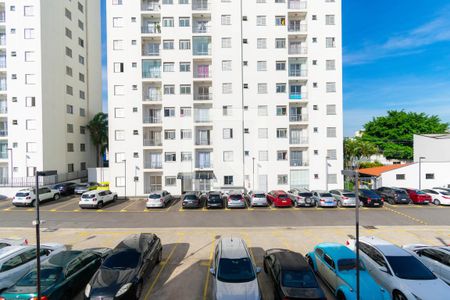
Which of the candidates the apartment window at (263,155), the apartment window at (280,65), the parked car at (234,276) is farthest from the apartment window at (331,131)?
the parked car at (234,276)

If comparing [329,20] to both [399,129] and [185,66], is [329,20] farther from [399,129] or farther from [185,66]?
Result: [399,129]

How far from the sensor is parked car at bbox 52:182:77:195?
28212mm

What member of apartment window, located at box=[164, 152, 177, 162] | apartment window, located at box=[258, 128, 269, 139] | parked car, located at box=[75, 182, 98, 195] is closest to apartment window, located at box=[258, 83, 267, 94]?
apartment window, located at box=[258, 128, 269, 139]

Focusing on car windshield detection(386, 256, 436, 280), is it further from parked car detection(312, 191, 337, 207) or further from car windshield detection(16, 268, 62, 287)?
parked car detection(312, 191, 337, 207)

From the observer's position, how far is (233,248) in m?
9.37

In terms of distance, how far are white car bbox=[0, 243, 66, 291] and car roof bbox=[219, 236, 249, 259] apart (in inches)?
278

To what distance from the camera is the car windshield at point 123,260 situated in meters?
8.63

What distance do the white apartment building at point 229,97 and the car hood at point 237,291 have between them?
21.5 m

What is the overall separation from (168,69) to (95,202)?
17.5m

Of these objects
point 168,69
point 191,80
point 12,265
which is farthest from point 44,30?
point 12,265

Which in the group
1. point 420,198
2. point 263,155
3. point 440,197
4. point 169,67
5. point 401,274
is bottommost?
point 420,198

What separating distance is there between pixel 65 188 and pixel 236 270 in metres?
28.6

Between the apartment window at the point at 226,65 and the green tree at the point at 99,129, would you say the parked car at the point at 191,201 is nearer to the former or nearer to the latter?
the apartment window at the point at 226,65

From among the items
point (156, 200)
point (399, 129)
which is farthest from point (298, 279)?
point (399, 129)
